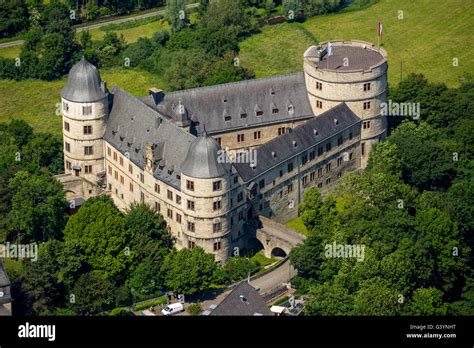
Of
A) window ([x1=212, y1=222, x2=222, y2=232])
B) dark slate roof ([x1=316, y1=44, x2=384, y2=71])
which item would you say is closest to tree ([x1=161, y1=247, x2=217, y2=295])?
window ([x1=212, y1=222, x2=222, y2=232])

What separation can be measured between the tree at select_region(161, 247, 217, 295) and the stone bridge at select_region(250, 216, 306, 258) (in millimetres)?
10901

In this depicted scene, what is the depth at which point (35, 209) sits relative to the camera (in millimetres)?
147375

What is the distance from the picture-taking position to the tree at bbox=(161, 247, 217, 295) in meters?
137

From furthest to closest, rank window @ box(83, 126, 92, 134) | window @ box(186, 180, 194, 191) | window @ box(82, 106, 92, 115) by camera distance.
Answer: window @ box(83, 126, 92, 134), window @ box(82, 106, 92, 115), window @ box(186, 180, 194, 191)

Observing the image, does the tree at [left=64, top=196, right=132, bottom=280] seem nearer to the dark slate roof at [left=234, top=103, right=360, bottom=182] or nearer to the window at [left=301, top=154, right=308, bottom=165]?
the dark slate roof at [left=234, top=103, right=360, bottom=182]

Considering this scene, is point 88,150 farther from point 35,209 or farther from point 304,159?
point 304,159

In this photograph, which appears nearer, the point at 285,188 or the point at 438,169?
the point at 285,188

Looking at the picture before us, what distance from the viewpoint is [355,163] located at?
168m

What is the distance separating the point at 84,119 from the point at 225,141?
775 inches

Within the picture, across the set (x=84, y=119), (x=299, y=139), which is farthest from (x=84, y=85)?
(x=299, y=139)

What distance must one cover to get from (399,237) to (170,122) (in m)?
32.4
